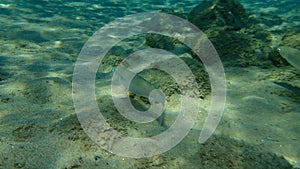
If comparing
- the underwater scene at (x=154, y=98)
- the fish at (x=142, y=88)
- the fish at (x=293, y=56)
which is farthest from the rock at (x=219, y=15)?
the fish at (x=142, y=88)

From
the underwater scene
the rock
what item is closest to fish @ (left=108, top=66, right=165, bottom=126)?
the underwater scene

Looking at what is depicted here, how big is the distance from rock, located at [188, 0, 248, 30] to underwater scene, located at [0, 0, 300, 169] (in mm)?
39

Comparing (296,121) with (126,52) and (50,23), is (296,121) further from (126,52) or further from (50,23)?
(50,23)

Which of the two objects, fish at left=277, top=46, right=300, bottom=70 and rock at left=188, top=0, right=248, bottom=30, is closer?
fish at left=277, top=46, right=300, bottom=70

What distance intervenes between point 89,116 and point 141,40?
164 inches

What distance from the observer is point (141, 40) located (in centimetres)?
666

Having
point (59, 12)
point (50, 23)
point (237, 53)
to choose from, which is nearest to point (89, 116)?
point (237, 53)

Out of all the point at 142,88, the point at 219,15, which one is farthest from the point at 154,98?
the point at 219,15

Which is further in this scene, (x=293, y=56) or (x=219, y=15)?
(x=219, y=15)

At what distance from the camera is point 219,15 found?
6.63m

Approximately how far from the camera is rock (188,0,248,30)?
648 cm

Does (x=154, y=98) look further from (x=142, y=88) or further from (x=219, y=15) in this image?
(x=219, y=15)

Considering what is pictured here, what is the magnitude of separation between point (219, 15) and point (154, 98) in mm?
4464

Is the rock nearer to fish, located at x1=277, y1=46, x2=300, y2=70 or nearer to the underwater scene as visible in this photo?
the underwater scene
